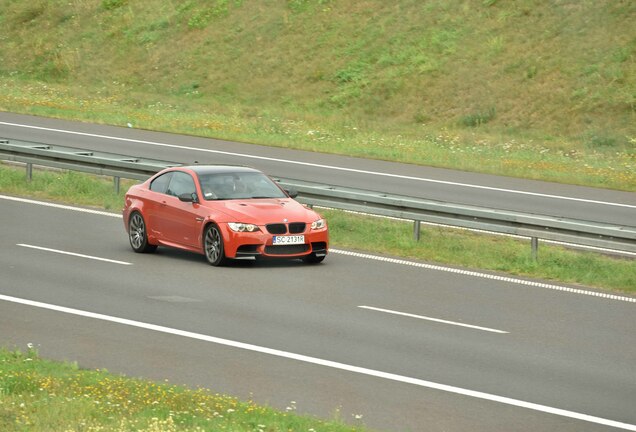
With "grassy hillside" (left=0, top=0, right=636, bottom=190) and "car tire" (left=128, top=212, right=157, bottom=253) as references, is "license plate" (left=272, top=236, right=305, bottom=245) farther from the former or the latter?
"grassy hillside" (left=0, top=0, right=636, bottom=190)

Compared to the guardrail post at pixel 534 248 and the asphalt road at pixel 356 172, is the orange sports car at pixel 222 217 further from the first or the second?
the asphalt road at pixel 356 172

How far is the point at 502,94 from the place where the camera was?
138ft

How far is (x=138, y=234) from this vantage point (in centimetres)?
2045

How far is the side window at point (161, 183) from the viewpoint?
809 inches

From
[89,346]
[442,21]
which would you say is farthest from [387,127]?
[89,346]

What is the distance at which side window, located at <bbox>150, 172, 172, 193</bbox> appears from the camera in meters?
20.6

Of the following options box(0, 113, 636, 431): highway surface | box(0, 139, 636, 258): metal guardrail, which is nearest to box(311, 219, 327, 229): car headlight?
box(0, 113, 636, 431): highway surface

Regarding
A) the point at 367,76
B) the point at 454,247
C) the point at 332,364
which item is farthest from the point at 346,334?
the point at 367,76

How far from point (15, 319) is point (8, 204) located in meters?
11.2

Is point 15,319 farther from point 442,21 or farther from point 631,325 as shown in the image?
point 442,21

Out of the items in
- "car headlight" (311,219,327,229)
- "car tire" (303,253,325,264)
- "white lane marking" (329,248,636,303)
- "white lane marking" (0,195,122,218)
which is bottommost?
"white lane marking" (329,248,636,303)

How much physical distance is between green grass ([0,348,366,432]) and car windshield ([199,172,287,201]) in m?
8.57

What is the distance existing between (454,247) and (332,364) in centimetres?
930

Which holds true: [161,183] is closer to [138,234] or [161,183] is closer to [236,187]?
[138,234]
